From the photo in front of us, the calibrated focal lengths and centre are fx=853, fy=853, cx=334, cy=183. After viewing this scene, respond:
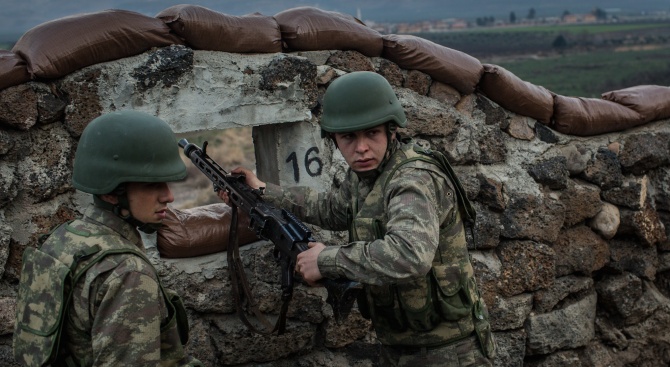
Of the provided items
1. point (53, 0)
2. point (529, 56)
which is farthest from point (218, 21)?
point (53, 0)

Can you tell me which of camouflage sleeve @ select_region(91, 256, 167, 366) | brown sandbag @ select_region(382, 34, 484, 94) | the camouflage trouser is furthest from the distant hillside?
camouflage sleeve @ select_region(91, 256, 167, 366)

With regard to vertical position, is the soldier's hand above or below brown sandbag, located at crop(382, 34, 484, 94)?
below

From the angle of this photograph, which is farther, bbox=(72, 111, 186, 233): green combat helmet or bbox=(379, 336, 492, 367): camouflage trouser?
bbox=(379, 336, 492, 367): camouflage trouser

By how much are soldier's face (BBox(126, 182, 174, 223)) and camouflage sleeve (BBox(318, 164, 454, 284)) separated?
0.56 m

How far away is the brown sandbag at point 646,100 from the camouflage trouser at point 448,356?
2.06 m

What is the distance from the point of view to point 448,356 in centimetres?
312

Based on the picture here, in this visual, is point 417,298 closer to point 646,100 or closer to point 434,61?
point 434,61

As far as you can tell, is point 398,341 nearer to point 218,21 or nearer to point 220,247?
point 220,247

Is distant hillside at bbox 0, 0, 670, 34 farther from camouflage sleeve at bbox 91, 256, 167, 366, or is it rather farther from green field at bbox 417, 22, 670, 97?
camouflage sleeve at bbox 91, 256, 167, 366

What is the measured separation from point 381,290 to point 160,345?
2.95 feet

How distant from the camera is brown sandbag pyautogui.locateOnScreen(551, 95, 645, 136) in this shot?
14.5ft

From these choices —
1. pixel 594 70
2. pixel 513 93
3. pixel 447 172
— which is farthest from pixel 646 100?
pixel 594 70

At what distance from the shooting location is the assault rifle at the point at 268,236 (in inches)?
112

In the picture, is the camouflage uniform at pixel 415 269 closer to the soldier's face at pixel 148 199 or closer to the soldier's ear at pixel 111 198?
the soldier's face at pixel 148 199
